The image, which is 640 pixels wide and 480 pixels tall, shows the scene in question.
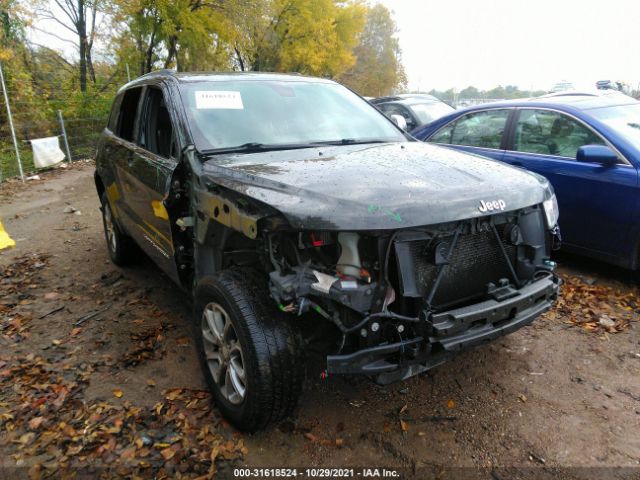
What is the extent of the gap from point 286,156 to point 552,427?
2.17 meters

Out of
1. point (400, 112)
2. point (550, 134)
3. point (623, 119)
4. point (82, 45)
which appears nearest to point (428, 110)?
point (400, 112)

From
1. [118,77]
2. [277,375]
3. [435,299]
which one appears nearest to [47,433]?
[277,375]

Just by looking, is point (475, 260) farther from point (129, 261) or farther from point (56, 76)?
point (56, 76)

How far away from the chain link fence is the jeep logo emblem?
1075cm

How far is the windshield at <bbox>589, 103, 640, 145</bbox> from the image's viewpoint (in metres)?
4.30

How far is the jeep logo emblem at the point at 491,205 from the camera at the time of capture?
2.40 meters

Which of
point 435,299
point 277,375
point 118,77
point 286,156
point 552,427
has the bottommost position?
point 552,427

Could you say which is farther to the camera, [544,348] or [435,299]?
[544,348]

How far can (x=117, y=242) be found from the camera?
512 centimetres

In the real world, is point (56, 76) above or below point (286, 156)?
above

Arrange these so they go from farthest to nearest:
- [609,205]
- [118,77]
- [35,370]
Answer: [118,77]
[609,205]
[35,370]

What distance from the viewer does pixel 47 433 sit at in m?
2.76

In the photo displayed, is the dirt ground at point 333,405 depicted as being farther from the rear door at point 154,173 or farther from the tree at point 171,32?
the tree at point 171,32

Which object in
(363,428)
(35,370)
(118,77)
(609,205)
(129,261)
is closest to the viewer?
→ (363,428)
